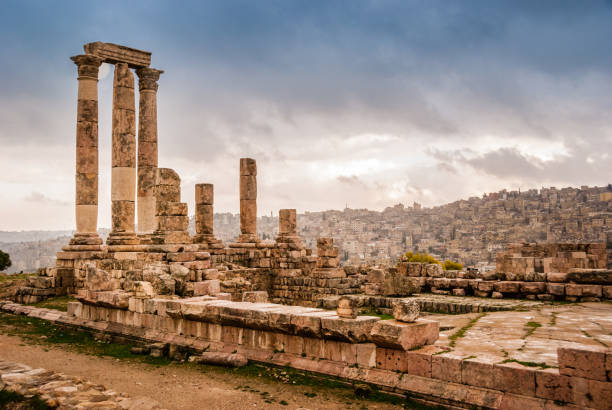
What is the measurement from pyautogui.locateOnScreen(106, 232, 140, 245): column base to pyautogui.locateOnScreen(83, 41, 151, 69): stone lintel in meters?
6.47

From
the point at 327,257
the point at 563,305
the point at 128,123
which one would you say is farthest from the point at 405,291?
the point at 128,123

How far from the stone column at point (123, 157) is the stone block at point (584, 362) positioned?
1650 centimetres

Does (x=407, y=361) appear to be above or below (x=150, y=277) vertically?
below

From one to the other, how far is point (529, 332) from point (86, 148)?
52.3 feet

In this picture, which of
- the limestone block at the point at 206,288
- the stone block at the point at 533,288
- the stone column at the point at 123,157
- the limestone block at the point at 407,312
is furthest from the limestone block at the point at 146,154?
the limestone block at the point at 407,312

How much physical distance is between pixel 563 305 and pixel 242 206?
1432 centimetres

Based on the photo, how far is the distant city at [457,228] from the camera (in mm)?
60625

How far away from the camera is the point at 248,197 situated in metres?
23.7

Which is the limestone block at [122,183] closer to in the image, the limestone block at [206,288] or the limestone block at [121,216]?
the limestone block at [121,216]

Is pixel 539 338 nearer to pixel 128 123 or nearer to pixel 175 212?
pixel 175 212

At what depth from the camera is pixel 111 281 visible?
12.2 m

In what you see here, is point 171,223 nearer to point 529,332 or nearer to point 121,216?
point 121,216

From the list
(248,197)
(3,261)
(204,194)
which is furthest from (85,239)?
(3,261)

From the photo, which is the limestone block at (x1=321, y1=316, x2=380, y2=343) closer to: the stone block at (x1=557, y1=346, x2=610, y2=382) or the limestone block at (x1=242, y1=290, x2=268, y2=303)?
the stone block at (x1=557, y1=346, x2=610, y2=382)
